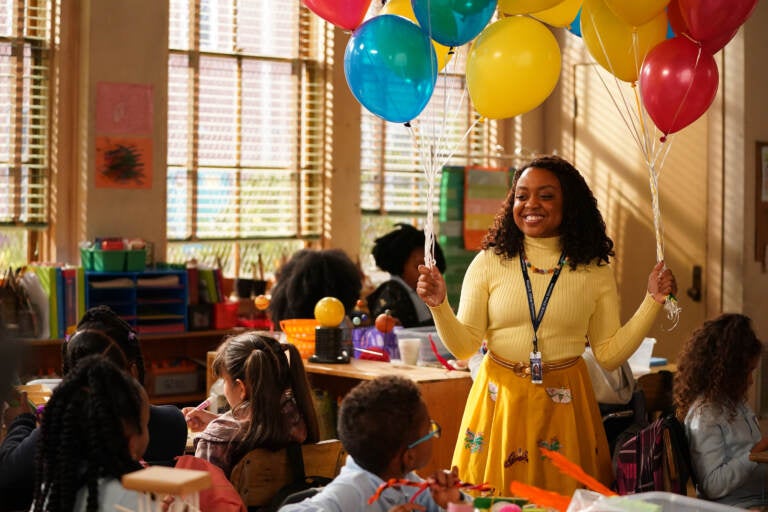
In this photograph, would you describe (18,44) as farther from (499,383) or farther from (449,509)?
(449,509)

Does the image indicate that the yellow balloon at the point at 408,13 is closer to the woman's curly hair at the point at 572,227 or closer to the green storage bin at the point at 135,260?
the woman's curly hair at the point at 572,227

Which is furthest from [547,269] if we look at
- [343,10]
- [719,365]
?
[343,10]

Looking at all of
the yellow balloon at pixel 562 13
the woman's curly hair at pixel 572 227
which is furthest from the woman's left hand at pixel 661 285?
the yellow balloon at pixel 562 13

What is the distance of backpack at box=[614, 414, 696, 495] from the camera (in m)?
3.03

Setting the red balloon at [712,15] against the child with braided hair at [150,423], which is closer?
the child with braided hair at [150,423]

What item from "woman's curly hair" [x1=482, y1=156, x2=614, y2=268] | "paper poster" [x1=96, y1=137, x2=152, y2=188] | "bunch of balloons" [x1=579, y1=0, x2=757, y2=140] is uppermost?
"bunch of balloons" [x1=579, y1=0, x2=757, y2=140]

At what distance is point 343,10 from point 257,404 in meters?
1.22

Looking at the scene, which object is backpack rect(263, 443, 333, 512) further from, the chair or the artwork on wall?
the artwork on wall

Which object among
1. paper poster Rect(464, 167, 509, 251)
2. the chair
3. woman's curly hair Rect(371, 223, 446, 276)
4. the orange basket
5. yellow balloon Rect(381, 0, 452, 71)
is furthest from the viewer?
paper poster Rect(464, 167, 509, 251)

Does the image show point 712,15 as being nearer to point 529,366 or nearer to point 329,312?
point 529,366

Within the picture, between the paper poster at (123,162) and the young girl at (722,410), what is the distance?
3.59 meters

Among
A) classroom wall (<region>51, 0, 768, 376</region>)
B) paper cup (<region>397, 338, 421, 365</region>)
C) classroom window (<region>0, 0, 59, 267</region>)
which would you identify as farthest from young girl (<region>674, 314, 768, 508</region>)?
classroom window (<region>0, 0, 59, 267</region>)

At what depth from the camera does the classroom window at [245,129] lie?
6367 mm

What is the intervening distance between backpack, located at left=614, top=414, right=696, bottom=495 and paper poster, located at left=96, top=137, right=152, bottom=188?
3.66 metres
